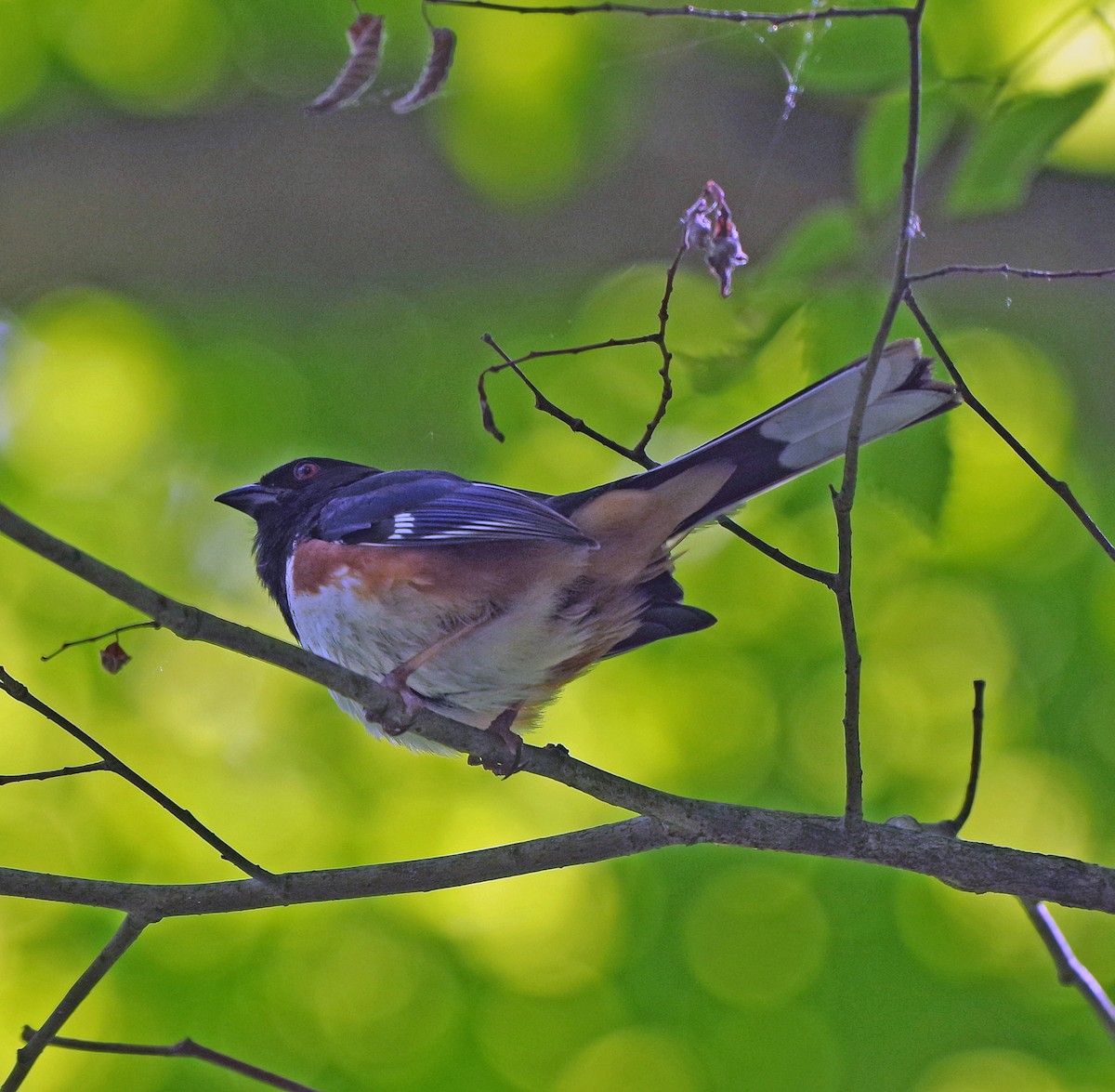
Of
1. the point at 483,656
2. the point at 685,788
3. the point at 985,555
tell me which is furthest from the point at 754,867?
the point at 483,656

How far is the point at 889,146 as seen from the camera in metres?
2.17

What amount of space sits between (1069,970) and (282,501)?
1.93m

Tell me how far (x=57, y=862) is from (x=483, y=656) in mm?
2509

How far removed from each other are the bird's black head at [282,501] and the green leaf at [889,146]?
4.29 feet

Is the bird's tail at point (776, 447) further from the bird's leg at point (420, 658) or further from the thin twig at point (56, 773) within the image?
the thin twig at point (56, 773)

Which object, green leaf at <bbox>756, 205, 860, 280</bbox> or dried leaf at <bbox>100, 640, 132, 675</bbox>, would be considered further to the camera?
dried leaf at <bbox>100, 640, 132, 675</bbox>

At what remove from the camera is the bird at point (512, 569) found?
7.37ft

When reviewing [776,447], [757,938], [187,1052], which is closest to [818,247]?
[776,447]

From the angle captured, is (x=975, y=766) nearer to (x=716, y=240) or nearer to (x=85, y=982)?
(x=716, y=240)

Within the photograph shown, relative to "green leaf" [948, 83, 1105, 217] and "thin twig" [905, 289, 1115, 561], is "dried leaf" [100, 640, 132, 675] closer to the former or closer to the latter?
"thin twig" [905, 289, 1115, 561]

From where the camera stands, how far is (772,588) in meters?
4.34

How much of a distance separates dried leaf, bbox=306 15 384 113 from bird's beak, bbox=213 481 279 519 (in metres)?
1.08

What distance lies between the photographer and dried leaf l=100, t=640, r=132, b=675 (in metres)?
2.24

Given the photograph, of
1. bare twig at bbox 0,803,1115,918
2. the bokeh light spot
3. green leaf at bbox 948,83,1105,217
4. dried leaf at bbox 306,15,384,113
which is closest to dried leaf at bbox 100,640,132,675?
bare twig at bbox 0,803,1115,918
